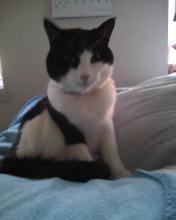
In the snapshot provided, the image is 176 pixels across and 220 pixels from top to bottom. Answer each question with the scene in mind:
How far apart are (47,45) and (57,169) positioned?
128 centimetres

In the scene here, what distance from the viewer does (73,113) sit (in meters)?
0.78

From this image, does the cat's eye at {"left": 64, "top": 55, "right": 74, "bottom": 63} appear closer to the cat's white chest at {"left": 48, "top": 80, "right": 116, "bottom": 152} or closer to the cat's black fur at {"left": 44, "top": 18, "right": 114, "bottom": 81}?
the cat's black fur at {"left": 44, "top": 18, "right": 114, "bottom": 81}

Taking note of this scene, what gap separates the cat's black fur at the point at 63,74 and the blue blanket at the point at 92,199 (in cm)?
6

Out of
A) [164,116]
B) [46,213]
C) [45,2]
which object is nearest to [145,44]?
[45,2]

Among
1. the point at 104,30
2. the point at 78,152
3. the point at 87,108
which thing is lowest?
the point at 78,152

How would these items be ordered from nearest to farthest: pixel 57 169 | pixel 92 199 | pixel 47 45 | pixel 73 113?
pixel 92 199, pixel 57 169, pixel 73 113, pixel 47 45

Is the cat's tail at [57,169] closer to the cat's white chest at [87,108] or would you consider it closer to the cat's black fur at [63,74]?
the cat's black fur at [63,74]

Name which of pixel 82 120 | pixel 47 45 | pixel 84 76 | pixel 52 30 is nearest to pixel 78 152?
pixel 82 120

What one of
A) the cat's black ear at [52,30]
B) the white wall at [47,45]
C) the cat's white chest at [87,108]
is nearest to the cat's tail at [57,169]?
the cat's white chest at [87,108]

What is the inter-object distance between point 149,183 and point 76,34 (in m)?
0.45

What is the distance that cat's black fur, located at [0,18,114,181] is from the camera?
0.67 metres

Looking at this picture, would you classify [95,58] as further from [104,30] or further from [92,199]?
[92,199]

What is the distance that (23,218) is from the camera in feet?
1.50

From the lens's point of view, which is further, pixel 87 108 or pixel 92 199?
pixel 87 108
